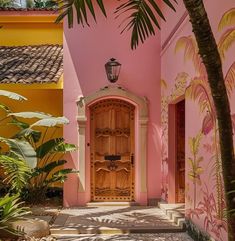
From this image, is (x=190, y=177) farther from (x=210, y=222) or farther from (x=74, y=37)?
(x=74, y=37)

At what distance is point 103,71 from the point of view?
34.6ft

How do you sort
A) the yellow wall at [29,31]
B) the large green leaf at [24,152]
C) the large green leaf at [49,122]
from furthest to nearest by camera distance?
the yellow wall at [29,31], the large green leaf at [49,122], the large green leaf at [24,152]

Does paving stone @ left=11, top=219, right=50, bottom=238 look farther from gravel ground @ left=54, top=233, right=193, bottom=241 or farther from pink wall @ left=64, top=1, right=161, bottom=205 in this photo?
pink wall @ left=64, top=1, right=161, bottom=205

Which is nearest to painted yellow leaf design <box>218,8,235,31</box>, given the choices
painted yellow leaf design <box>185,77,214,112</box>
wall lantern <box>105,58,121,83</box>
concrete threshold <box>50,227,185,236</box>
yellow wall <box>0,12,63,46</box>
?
painted yellow leaf design <box>185,77,214,112</box>

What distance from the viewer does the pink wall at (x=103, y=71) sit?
10492mm

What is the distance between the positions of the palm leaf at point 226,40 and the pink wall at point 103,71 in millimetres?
4880

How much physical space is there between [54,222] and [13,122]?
320 cm

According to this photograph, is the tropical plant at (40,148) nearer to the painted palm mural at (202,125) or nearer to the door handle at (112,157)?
the door handle at (112,157)

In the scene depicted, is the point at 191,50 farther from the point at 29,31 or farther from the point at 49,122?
the point at 29,31

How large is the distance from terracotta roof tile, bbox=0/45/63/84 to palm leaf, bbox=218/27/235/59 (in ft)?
17.8

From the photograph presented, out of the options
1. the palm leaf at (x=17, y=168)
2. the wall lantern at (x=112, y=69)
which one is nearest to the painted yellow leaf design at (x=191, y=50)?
the wall lantern at (x=112, y=69)

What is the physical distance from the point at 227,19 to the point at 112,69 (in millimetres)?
5011

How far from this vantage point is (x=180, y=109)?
978 cm

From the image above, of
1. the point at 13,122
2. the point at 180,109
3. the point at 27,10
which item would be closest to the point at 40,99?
the point at 13,122
